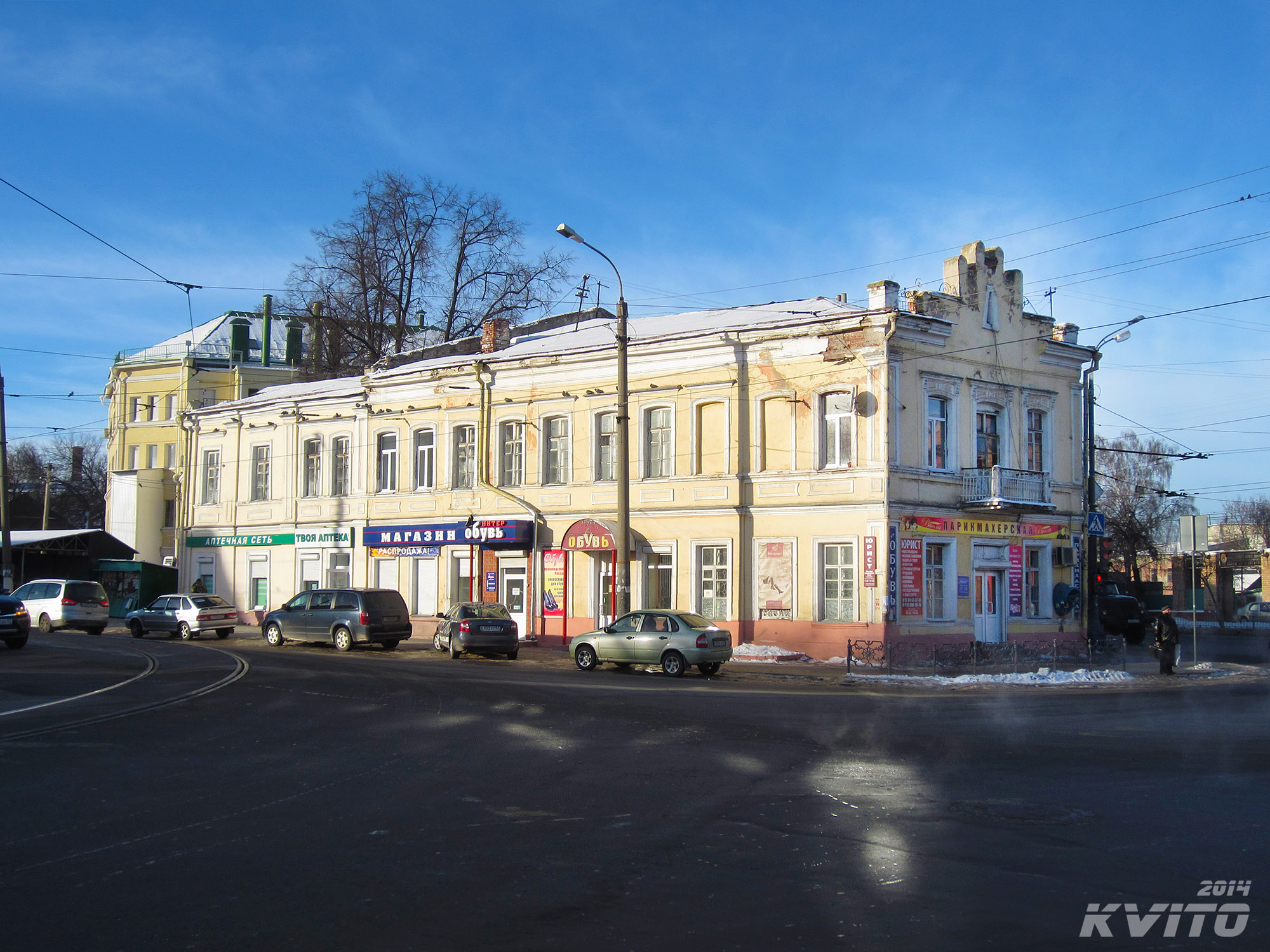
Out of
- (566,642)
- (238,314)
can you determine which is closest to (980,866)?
(566,642)

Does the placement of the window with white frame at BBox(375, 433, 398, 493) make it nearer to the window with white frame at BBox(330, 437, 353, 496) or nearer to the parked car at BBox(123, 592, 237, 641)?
the window with white frame at BBox(330, 437, 353, 496)

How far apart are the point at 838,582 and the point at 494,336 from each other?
15791mm

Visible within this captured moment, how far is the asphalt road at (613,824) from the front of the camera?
608cm

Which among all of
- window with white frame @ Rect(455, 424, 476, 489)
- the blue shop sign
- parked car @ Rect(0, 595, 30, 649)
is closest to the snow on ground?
the blue shop sign

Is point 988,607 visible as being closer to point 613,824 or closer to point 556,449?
point 556,449

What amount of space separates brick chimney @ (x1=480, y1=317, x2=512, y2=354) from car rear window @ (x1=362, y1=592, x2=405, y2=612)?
10.1 metres

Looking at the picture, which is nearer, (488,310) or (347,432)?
(347,432)

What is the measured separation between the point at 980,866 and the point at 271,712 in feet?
36.3

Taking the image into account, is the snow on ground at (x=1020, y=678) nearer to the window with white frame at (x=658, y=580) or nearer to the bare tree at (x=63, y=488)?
the window with white frame at (x=658, y=580)

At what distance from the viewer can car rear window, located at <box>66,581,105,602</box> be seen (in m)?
38.3

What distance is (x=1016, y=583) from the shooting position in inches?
1204

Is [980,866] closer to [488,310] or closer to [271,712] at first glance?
[271,712]

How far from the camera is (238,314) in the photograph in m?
65.5

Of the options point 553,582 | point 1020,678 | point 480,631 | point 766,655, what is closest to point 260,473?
point 553,582
